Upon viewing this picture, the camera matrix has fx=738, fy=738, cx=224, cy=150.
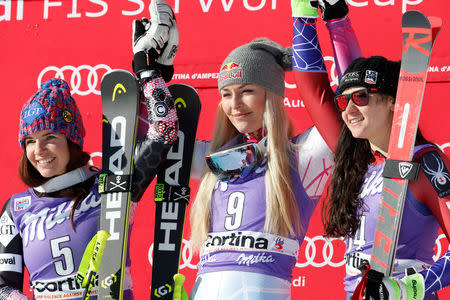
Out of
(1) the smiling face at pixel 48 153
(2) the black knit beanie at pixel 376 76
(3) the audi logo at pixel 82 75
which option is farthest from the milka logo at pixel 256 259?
(3) the audi logo at pixel 82 75

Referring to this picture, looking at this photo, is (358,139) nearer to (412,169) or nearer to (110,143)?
(412,169)

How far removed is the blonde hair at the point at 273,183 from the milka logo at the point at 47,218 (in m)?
0.46

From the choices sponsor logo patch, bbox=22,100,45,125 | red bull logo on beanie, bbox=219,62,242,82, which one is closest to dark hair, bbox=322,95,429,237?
red bull logo on beanie, bbox=219,62,242,82

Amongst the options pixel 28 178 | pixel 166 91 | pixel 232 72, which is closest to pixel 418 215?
pixel 232 72

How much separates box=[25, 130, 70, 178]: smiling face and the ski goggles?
702 mm

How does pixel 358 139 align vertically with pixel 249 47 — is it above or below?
below

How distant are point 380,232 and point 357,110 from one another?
420mm

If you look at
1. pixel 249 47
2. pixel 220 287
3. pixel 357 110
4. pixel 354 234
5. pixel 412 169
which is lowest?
pixel 220 287

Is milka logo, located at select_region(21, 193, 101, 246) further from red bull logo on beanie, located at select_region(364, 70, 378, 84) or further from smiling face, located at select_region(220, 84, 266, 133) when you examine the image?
red bull logo on beanie, located at select_region(364, 70, 378, 84)

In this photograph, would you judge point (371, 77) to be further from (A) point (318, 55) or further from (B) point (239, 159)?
(B) point (239, 159)

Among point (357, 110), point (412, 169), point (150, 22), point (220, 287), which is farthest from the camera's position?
Answer: point (150, 22)

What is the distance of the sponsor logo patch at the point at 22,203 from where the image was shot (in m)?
3.05

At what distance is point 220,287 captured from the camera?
8.59ft

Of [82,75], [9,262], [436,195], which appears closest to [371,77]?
[436,195]
